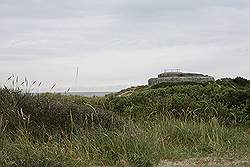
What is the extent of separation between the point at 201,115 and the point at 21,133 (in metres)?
5.92

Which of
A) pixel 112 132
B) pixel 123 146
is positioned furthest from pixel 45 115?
pixel 123 146

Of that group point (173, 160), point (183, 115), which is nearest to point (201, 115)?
point (183, 115)

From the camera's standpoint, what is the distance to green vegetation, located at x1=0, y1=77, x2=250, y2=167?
9070 mm

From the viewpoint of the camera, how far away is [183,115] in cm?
1445

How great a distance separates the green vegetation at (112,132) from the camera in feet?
29.8

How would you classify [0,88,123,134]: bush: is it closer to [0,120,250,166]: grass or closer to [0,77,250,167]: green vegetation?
[0,77,250,167]: green vegetation

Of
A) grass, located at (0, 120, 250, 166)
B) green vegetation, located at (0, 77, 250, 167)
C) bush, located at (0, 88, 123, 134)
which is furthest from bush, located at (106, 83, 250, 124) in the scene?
bush, located at (0, 88, 123, 134)

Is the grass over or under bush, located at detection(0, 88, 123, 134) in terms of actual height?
under

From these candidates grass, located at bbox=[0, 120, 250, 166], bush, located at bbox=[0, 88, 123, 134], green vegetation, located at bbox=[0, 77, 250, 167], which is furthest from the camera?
bush, located at bbox=[0, 88, 123, 134]

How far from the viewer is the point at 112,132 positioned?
1054cm

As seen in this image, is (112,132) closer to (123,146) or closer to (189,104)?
(123,146)

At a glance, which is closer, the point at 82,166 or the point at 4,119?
the point at 82,166

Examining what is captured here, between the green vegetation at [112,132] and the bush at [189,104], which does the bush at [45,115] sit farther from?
the bush at [189,104]

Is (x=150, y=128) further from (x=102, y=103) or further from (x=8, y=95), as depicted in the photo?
(x=102, y=103)
